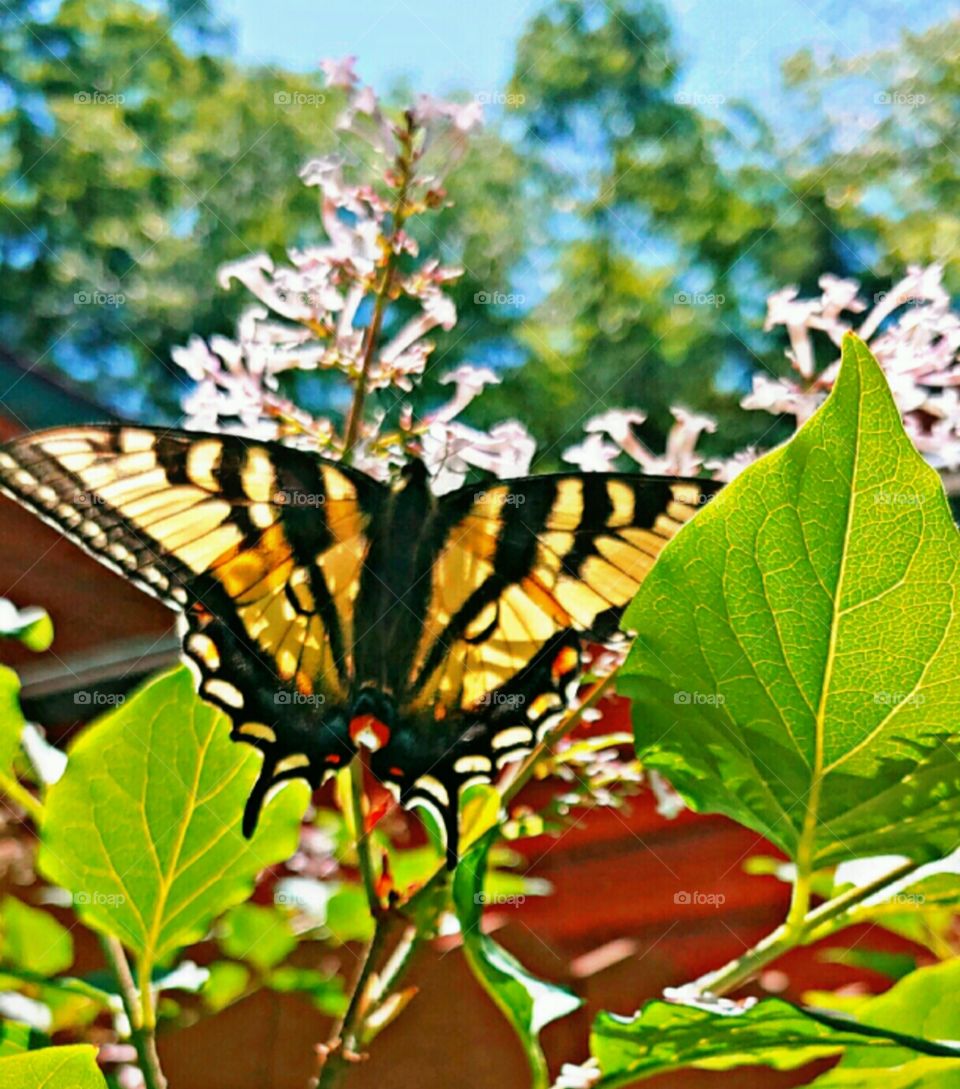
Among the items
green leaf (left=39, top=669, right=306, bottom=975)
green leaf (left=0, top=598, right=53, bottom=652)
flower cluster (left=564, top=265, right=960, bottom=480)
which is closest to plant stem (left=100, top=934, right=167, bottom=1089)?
green leaf (left=39, top=669, right=306, bottom=975)

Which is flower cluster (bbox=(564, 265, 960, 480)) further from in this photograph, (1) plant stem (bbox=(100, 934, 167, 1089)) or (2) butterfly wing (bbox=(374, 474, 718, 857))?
(1) plant stem (bbox=(100, 934, 167, 1089))

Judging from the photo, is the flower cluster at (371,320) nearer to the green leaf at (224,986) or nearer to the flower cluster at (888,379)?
the flower cluster at (888,379)

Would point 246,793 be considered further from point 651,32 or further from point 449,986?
point 651,32

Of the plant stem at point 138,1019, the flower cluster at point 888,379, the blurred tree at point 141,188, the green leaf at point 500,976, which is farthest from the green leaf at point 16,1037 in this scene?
the blurred tree at point 141,188

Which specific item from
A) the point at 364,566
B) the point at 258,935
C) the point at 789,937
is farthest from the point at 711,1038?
the point at 258,935

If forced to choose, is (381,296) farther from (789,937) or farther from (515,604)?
(789,937)

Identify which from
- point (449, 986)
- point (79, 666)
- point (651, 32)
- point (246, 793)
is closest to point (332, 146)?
point (246, 793)
